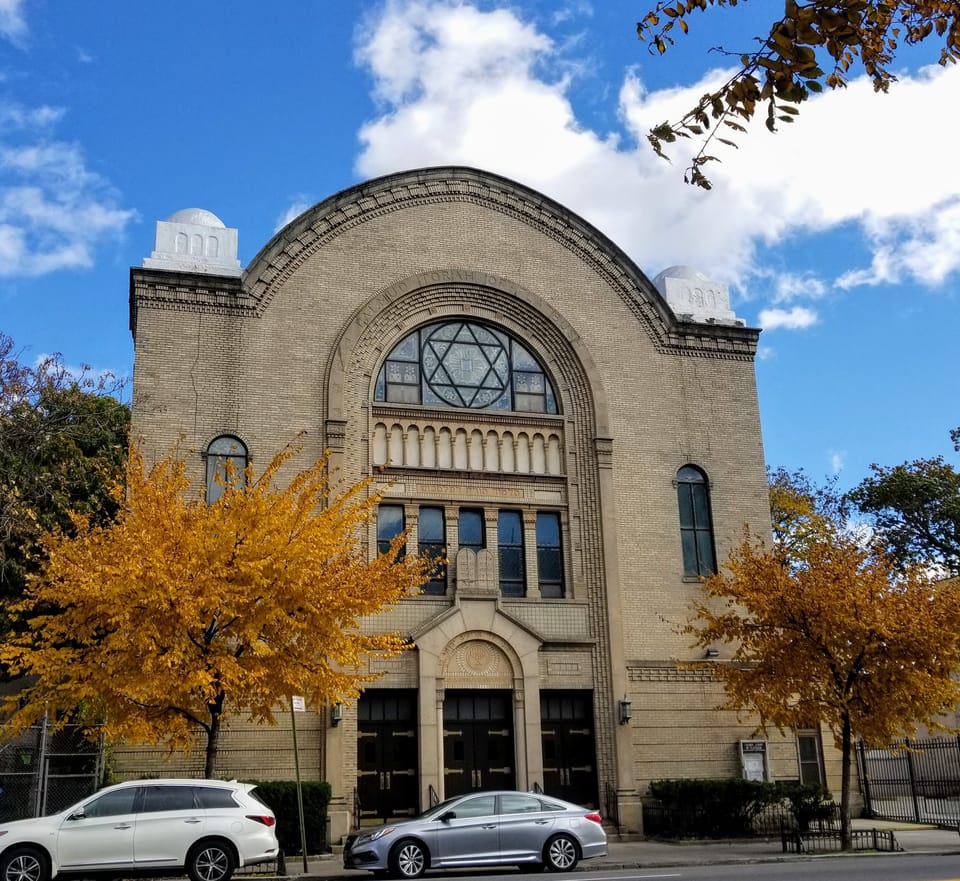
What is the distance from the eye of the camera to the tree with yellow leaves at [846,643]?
69.9 feet

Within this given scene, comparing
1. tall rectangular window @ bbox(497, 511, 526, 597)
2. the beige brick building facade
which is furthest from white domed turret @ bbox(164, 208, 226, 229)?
tall rectangular window @ bbox(497, 511, 526, 597)

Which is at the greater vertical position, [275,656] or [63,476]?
[63,476]

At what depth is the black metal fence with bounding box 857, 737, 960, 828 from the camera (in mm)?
27031

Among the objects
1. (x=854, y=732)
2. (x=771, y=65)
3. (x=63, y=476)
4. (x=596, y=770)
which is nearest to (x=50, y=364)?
(x=63, y=476)

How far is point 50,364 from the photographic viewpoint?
25891 millimetres

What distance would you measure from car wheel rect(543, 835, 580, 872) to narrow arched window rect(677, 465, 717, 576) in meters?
10.8

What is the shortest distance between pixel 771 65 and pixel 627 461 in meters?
21.0

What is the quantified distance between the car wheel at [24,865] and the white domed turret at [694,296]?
2112 centimetres

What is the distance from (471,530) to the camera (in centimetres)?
2611

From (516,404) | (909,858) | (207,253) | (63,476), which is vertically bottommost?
(909,858)

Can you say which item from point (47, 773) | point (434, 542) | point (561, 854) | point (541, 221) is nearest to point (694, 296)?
point (541, 221)

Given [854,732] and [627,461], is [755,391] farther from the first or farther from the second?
[854,732]

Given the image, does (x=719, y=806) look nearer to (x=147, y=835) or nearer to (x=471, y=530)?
(x=471, y=530)

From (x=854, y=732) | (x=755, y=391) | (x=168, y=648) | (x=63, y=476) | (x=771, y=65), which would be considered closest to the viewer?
(x=771, y=65)
